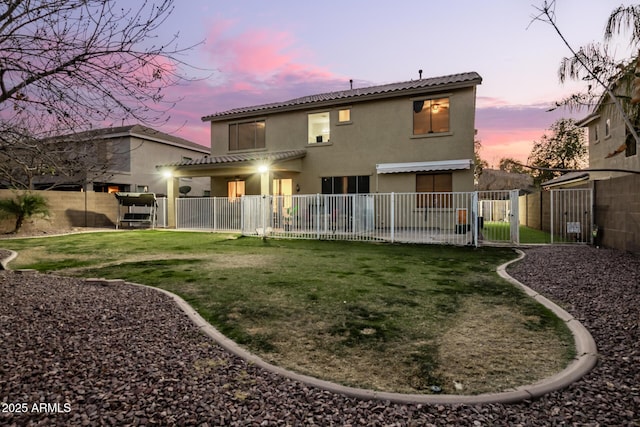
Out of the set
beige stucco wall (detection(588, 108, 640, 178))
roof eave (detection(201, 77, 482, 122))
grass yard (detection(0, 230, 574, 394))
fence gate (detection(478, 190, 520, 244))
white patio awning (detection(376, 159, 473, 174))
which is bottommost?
grass yard (detection(0, 230, 574, 394))

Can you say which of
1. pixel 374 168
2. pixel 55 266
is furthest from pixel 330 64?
pixel 55 266

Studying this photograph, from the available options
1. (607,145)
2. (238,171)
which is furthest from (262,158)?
(607,145)

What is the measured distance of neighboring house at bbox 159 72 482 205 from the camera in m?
15.8

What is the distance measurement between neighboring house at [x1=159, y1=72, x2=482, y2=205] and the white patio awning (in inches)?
1.6

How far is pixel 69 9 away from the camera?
3.87 meters

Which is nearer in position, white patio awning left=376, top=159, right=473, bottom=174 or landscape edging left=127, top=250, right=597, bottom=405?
landscape edging left=127, top=250, right=597, bottom=405

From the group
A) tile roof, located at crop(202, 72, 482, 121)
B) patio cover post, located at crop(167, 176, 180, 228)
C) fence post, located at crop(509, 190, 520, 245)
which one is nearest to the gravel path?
fence post, located at crop(509, 190, 520, 245)

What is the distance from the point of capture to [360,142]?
1772 cm

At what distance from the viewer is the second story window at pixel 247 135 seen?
67.3 ft

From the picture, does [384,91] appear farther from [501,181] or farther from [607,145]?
[501,181]

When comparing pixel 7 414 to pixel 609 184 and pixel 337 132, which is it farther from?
pixel 337 132

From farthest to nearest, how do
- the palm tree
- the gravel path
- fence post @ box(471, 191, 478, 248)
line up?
1. the palm tree
2. fence post @ box(471, 191, 478, 248)
3. the gravel path

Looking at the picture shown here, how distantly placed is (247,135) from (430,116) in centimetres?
1035

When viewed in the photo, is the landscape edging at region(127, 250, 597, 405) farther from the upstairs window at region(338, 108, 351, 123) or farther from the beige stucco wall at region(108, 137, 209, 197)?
the beige stucco wall at region(108, 137, 209, 197)
